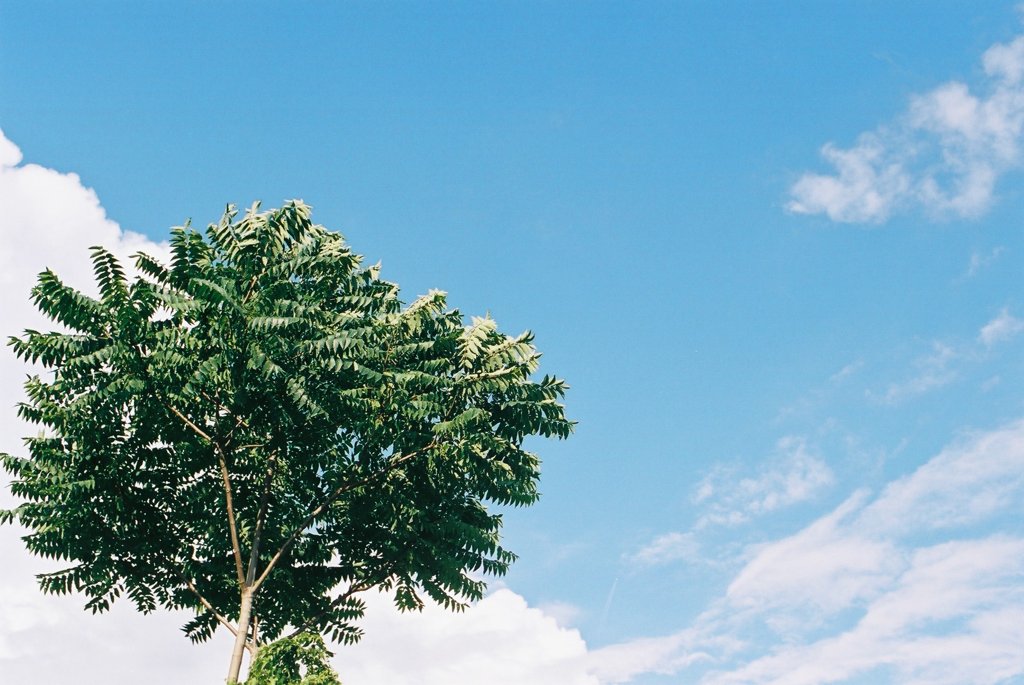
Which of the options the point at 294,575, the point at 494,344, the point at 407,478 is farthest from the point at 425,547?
the point at 494,344

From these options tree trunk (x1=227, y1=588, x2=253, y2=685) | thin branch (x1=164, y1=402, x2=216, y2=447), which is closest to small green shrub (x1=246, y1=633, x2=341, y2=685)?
tree trunk (x1=227, y1=588, x2=253, y2=685)

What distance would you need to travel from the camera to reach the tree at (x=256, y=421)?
24938 millimetres

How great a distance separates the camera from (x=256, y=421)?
26453 mm

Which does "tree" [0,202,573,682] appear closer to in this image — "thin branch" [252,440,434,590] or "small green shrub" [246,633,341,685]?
"thin branch" [252,440,434,590]

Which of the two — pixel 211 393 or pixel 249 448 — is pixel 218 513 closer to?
pixel 249 448

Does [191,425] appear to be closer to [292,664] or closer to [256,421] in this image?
[256,421]

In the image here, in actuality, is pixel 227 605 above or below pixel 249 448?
below

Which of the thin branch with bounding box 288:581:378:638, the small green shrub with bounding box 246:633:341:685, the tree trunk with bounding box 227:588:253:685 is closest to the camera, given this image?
the small green shrub with bounding box 246:633:341:685

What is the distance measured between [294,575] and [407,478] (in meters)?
6.55

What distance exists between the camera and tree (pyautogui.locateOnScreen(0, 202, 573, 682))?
2494 centimetres

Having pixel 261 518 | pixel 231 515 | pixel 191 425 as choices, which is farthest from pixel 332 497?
pixel 191 425

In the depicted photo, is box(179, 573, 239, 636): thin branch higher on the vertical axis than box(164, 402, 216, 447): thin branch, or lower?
lower

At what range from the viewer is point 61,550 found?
1061 inches

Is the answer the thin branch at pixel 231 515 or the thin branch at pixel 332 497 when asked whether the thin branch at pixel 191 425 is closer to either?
the thin branch at pixel 231 515
